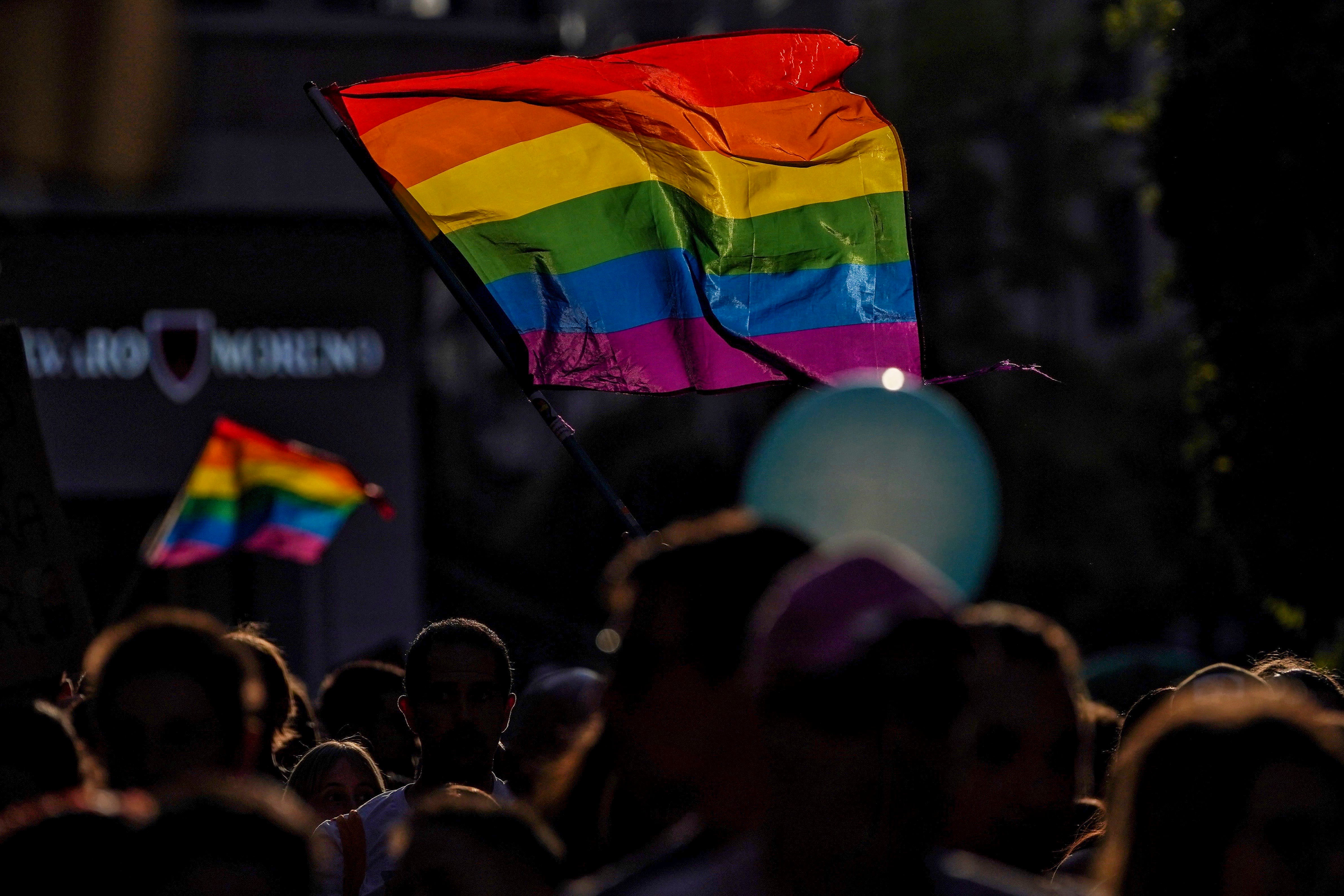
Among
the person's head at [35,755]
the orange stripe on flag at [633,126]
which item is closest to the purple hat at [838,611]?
the person's head at [35,755]

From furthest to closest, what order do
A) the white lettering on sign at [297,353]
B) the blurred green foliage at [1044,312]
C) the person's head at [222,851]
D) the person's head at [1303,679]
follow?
the blurred green foliage at [1044,312], the white lettering on sign at [297,353], the person's head at [1303,679], the person's head at [222,851]

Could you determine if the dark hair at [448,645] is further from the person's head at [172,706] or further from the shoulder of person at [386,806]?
the person's head at [172,706]

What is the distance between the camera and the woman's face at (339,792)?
5.09 m

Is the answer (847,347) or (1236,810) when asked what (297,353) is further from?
(1236,810)

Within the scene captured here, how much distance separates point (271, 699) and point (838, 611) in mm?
3161

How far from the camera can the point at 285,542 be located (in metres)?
9.99

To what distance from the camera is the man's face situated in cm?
479

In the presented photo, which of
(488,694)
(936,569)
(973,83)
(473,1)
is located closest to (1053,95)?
(973,83)

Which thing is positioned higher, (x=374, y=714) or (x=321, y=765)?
(x=321, y=765)

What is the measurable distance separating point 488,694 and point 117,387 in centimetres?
1185

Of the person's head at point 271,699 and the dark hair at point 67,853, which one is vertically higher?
the dark hair at point 67,853

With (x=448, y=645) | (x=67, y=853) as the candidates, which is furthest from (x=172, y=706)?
(x=448, y=645)

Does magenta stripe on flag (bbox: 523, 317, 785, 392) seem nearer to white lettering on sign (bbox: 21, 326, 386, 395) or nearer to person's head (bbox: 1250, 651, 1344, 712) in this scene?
person's head (bbox: 1250, 651, 1344, 712)

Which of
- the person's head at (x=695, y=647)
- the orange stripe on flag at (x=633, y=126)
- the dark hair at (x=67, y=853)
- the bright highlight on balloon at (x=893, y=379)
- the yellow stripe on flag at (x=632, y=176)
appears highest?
the orange stripe on flag at (x=633, y=126)
